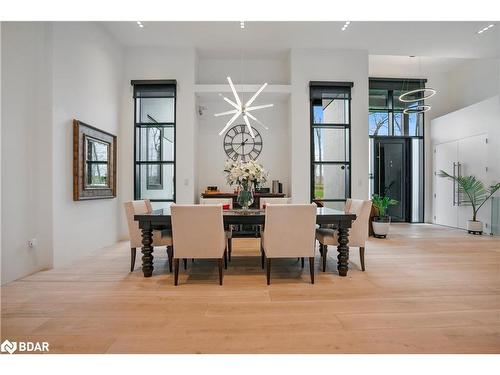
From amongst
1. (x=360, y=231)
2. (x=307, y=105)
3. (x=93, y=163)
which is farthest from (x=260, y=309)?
(x=307, y=105)

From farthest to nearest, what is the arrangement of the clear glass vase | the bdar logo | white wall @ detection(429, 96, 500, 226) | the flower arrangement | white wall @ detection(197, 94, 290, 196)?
white wall @ detection(197, 94, 290, 196) → white wall @ detection(429, 96, 500, 226) → the clear glass vase → the flower arrangement → the bdar logo

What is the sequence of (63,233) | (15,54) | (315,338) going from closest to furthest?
(315,338) → (15,54) → (63,233)

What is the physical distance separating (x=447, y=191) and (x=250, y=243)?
18.2ft

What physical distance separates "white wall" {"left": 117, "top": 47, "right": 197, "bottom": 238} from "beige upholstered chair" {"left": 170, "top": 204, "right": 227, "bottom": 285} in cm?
263

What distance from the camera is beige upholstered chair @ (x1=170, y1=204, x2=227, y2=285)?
2729mm

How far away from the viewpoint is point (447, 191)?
274 inches

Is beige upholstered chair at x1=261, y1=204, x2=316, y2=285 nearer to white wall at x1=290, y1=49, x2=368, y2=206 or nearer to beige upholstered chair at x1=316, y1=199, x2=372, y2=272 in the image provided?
beige upholstered chair at x1=316, y1=199, x2=372, y2=272

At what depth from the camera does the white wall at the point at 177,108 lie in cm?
531

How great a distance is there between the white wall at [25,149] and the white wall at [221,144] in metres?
3.12

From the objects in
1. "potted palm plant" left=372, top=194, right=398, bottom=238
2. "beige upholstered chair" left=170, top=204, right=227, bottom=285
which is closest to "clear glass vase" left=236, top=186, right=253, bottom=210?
"beige upholstered chair" left=170, top=204, right=227, bottom=285

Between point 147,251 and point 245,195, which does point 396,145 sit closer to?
point 245,195
